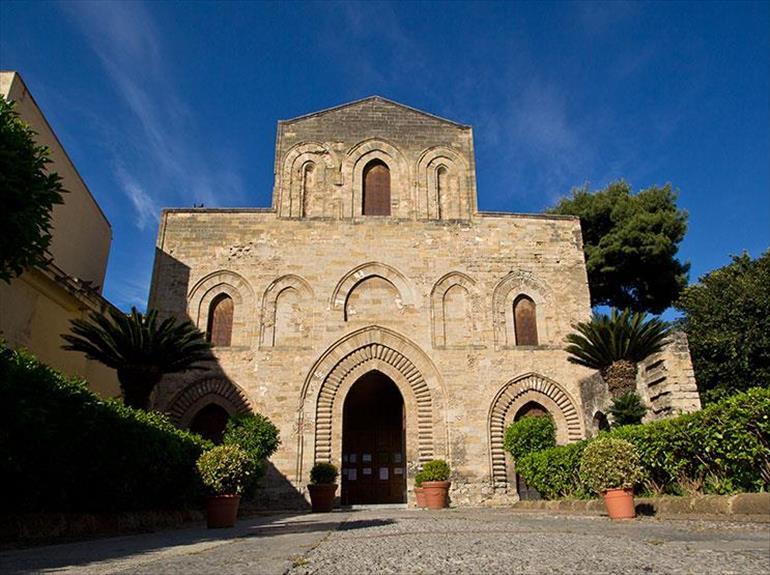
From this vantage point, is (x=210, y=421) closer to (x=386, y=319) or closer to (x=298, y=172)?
(x=386, y=319)

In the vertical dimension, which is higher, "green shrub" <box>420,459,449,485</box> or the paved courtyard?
"green shrub" <box>420,459,449,485</box>

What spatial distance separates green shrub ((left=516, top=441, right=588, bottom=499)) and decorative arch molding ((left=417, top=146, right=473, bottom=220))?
7941 millimetres

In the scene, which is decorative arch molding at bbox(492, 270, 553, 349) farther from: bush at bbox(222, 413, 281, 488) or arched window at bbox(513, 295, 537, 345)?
bush at bbox(222, 413, 281, 488)

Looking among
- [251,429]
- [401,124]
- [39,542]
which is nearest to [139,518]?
[39,542]

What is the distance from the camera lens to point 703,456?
765 cm

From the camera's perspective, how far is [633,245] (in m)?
25.3

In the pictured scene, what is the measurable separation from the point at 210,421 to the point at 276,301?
387 centimetres

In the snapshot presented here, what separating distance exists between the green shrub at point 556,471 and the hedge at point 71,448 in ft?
25.8

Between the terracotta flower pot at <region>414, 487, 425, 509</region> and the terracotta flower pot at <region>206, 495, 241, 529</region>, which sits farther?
the terracotta flower pot at <region>414, 487, 425, 509</region>

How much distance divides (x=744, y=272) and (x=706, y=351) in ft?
10.6

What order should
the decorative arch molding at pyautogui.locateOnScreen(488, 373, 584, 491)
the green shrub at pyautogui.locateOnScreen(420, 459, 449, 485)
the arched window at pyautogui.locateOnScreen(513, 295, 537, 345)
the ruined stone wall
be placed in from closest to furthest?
1. the green shrub at pyautogui.locateOnScreen(420, 459, 449, 485)
2. the decorative arch molding at pyautogui.locateOnScreen(488, 373, 584, 491)
3. the ruined stone wall
4. the arched window at pyautogui.locateOnScreen(513, 295, 537, 345)

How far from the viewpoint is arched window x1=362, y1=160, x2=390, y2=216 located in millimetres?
18391

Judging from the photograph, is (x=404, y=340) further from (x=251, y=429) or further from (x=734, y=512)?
(x=734, y=512)

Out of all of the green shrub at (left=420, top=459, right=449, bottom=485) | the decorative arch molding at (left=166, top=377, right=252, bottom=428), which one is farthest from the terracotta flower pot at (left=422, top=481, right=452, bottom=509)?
the decorative arch molding at (left=166, top=377, right=252, bottom=428)
